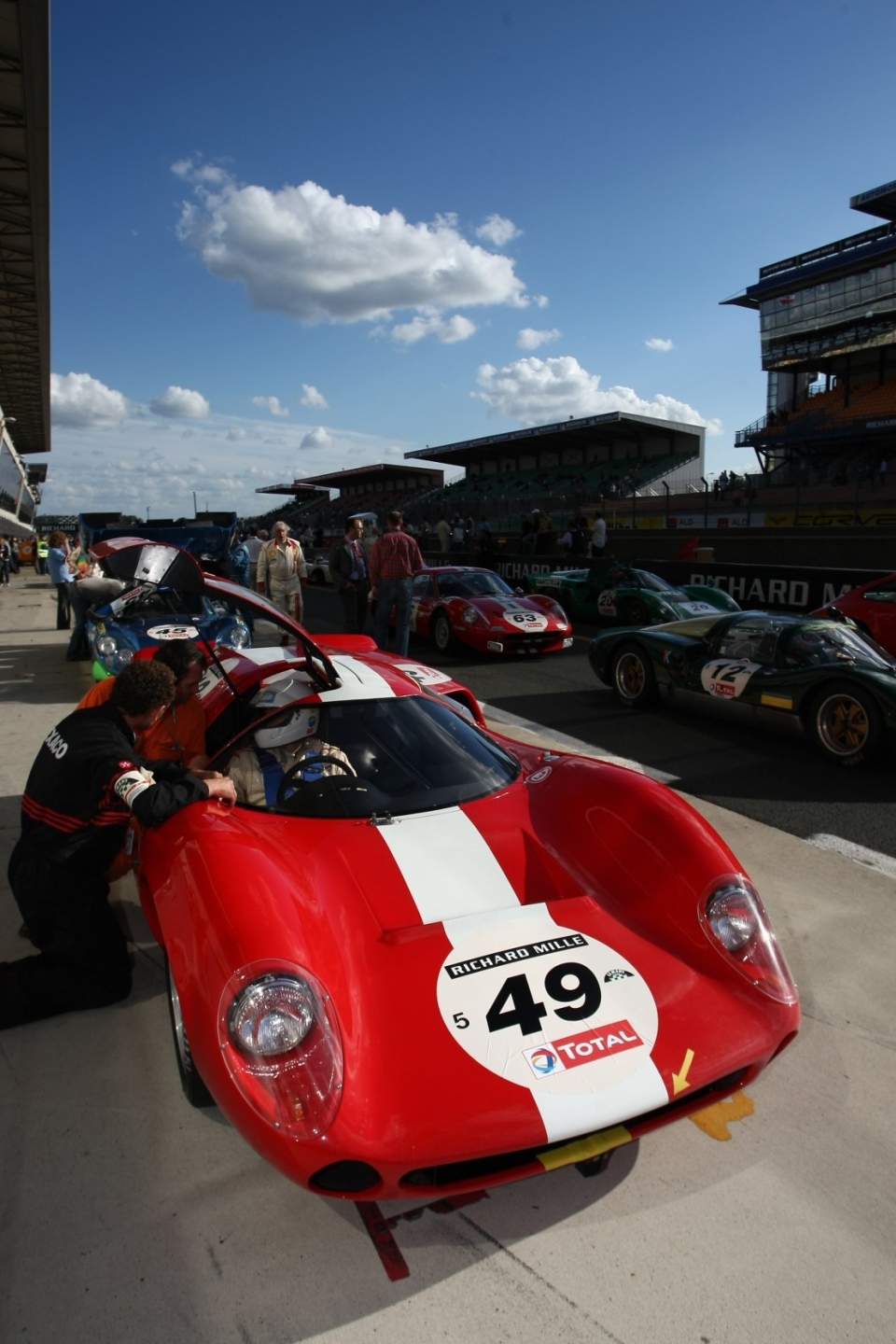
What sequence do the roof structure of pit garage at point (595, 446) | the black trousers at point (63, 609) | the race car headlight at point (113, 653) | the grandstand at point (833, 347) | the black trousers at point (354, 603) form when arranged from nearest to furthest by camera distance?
1. the race car headlight at point (113, 653)
2. the black trousers at point (354, 603)
3. the black trousers at point (63, 609)
4. the grandstand at point (833, 347)
5. the roof structure of pit garage at point (595, 446)

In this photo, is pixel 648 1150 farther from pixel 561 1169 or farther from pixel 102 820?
pixel 102 820

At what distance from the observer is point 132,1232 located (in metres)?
1.93

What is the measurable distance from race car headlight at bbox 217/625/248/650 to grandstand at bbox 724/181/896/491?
2895 cm

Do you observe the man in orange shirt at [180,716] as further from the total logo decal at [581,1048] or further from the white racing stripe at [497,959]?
the total logo decal at [581,1048]

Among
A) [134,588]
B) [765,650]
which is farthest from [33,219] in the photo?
[765,650]

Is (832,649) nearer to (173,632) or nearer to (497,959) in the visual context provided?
(497,959)

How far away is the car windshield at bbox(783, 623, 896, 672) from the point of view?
579 cm

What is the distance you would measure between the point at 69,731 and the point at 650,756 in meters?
4.11

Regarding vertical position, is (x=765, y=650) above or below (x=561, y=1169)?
above

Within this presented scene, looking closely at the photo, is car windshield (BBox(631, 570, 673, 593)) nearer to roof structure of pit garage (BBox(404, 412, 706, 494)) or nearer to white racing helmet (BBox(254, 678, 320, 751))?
white racing helmet (BBox(254, 678, 320, 751))

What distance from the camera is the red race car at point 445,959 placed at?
179cm

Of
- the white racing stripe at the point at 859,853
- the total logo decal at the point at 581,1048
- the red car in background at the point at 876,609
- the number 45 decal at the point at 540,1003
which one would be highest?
the red car in background at the point at 876,609

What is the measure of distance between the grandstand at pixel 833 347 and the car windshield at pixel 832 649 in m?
28.2

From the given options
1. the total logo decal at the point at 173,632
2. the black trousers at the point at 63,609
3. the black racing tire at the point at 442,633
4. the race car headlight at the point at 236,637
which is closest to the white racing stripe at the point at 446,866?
the total logo decal at the point at 173,632
